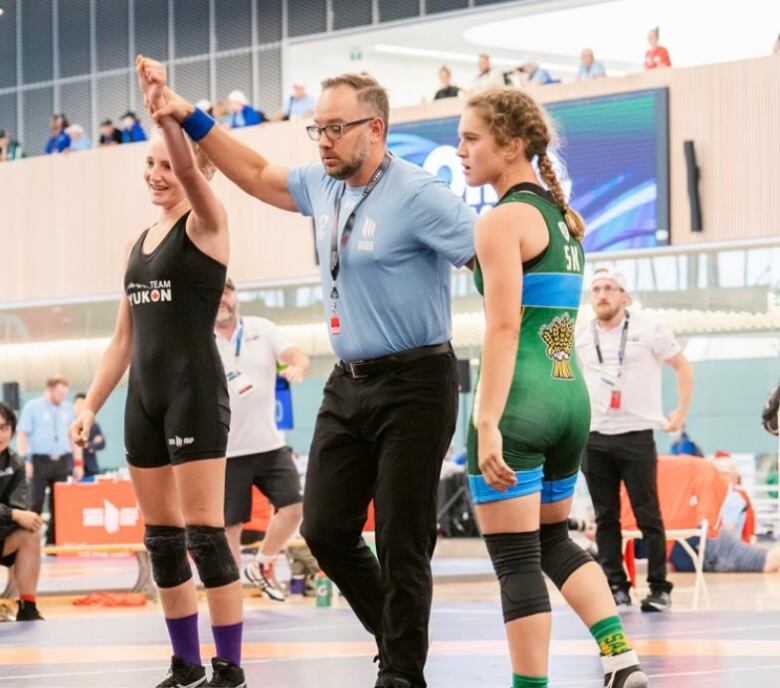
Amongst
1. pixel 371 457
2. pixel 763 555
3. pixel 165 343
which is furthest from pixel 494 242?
pixel 763 555

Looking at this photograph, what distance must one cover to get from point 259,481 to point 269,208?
489 inches

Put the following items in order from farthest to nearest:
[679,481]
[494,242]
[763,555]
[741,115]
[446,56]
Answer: [446,56] < [741,115] < [763,555] < [679,481] < [494,242]

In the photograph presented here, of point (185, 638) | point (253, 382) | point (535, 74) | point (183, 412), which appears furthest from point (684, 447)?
point (183, 412)

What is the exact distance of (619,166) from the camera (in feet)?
59.8

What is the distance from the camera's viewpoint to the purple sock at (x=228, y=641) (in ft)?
17.3

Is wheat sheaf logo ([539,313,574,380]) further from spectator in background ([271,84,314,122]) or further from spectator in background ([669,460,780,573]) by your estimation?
spectator in background ([271,84,314,122])

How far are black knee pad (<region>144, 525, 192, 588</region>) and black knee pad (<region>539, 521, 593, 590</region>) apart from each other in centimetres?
131

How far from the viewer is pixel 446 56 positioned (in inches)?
1085

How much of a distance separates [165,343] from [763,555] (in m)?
10.7

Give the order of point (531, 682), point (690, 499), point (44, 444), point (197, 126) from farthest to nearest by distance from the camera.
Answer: point (44, 444) → point (690, 499) → point (197, 126) → point (531, 682)

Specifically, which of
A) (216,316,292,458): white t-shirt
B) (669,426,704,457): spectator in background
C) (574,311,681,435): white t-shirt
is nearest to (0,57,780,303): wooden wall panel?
(669,426,704,457): spectator in background

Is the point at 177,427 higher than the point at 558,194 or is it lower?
lower

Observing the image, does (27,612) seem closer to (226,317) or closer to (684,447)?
(226,317)

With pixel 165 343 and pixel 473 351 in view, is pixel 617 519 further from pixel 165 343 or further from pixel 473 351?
pixel 473 351
